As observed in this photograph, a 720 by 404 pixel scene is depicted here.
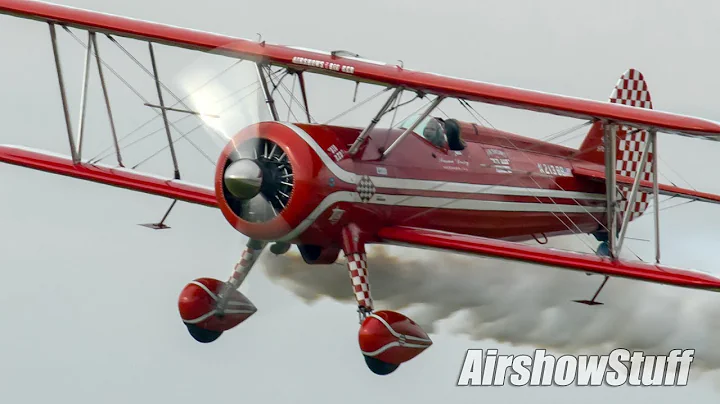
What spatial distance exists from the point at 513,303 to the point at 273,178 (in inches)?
177

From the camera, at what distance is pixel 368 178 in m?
13.8

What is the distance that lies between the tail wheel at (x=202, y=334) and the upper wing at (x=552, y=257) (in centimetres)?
224

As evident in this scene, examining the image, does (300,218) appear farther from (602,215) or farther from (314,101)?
(602,215)

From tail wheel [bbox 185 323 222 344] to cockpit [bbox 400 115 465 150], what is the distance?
3100 mm

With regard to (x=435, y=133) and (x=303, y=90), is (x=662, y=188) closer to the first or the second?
(x=435, y=133)

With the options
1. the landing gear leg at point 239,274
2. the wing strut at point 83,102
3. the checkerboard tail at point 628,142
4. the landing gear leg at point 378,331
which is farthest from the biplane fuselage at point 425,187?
the wing strut at point 83,102

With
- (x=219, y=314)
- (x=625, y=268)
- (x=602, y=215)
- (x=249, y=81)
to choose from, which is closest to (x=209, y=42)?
(x=249, y=81)

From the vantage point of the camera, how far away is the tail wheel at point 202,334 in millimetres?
14531

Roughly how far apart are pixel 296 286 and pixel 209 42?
3.51m

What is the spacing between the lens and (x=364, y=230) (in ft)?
45.5

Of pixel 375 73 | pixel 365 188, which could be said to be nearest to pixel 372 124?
pixel 375 73

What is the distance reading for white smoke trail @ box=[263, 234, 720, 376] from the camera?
1609 centimetres

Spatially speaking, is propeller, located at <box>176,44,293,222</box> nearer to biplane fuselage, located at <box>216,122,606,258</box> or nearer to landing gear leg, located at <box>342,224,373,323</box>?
biplane fuselage, located at <box>216,122,606,258</box>

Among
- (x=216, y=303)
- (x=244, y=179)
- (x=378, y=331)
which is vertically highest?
(x=244, y=179)
